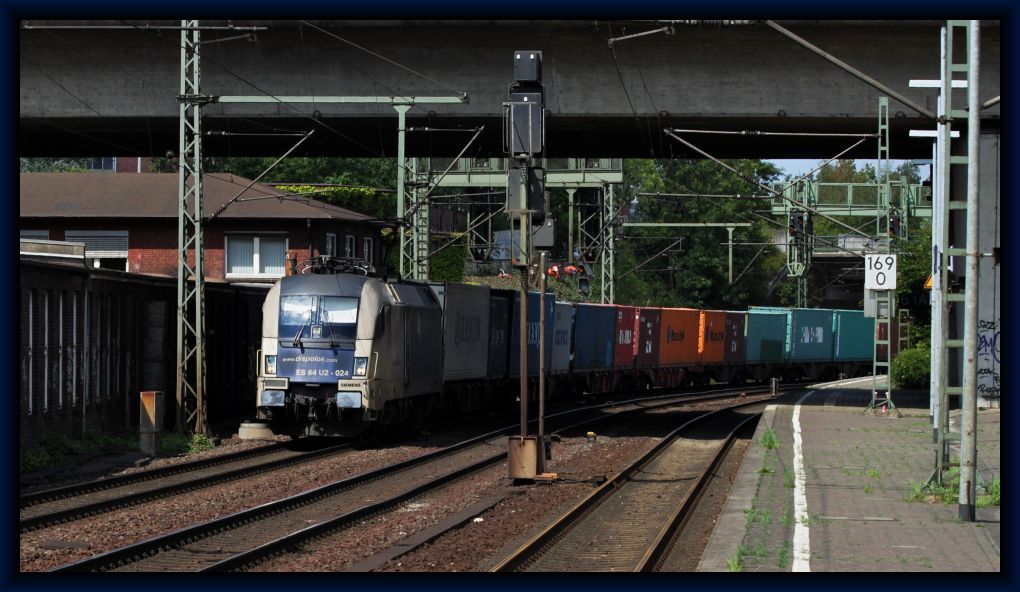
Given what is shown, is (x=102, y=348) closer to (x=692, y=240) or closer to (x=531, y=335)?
(x=531, y=335)

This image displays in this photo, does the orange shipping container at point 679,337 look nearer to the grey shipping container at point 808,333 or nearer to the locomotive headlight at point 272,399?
the grey shipping container at point 808,333

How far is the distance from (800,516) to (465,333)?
16.3 meters

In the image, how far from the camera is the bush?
41.8 m

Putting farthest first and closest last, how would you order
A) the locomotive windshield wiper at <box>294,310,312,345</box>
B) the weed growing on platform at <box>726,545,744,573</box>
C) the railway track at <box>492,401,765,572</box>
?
the locomotive windshield wiper at <box>294,310,312,345</box>
the railway track at <box>492,401,765,572</box>
the weed growing on platform at <box>726,545,744,573</box>

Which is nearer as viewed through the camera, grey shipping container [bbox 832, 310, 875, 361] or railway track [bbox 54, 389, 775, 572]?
railway track [bbox 54, 389, 775, 572]

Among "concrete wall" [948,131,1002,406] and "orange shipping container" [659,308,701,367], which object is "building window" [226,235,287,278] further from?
"concrete wall" [948,131,1002,406]

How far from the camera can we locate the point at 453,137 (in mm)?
30938

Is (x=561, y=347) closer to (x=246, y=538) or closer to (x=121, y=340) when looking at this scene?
(x=121, y=340)

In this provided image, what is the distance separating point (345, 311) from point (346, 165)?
60.2 metres

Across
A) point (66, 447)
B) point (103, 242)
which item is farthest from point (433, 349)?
point (103, 242)

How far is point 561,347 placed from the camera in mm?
37062

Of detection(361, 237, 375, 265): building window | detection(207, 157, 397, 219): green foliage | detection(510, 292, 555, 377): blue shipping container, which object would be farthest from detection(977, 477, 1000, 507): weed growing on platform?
detection(207, 157, 397, 219): green foliage

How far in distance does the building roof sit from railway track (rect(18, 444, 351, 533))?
2393 cm

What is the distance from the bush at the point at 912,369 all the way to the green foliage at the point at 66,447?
87.4ft
